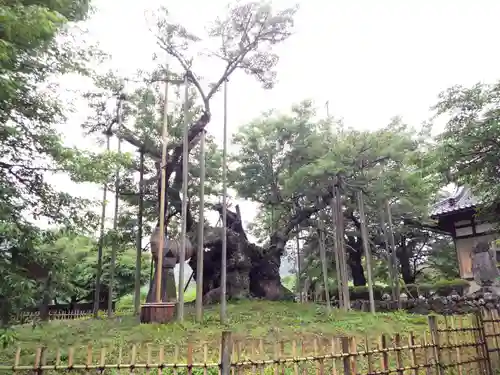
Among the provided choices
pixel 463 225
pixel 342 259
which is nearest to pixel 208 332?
pixel 342 259

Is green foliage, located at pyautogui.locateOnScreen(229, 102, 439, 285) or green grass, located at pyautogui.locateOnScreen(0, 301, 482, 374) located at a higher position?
green foliage, located at pyautogui.locateOnScreen(229, 102, 439, 285)

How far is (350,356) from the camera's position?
12.7 ft

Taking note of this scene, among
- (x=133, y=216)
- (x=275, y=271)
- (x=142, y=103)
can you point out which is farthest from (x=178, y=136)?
(x=275, y=271)

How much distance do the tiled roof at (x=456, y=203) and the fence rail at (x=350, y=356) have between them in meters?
11.9

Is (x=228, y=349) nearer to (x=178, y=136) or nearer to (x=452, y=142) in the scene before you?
(x=452, y=142)

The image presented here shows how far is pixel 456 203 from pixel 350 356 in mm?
A: 15939

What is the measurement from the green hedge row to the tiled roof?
2931 millimetres

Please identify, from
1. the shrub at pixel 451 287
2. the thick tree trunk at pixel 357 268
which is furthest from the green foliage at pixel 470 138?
the thick tree trunk at pixel 357 268

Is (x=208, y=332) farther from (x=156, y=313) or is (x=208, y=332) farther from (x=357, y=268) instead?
(x=357, y=268)

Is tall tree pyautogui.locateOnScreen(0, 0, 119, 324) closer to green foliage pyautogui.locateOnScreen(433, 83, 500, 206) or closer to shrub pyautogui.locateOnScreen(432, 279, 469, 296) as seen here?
green foliage pyautogui.locateOnScreen(433, 83, 500, 206)

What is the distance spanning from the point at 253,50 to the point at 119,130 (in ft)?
18.4

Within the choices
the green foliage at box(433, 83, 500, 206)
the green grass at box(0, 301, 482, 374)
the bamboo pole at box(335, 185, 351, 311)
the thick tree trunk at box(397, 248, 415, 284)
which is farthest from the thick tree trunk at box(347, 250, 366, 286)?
the green foliage at box(433, 83, 500, 206)

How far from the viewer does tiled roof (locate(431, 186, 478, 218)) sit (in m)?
16.5

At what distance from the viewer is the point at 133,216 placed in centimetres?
1598
